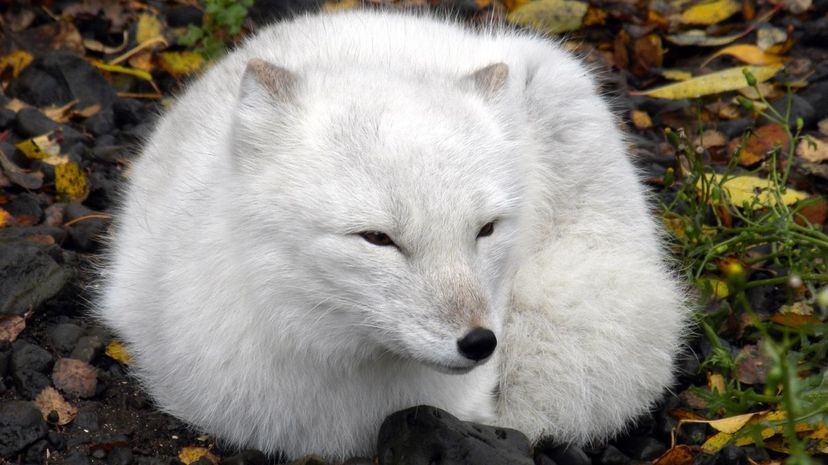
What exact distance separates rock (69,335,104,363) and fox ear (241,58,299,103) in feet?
4.35

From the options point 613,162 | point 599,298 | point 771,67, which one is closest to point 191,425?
point 599,298

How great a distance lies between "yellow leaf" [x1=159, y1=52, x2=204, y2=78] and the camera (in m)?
5.81

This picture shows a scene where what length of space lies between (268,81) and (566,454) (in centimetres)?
163

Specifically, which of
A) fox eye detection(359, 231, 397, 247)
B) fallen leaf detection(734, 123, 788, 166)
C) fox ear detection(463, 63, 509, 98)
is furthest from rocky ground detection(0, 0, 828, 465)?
fox ear detection(463, 63, 509, 98)

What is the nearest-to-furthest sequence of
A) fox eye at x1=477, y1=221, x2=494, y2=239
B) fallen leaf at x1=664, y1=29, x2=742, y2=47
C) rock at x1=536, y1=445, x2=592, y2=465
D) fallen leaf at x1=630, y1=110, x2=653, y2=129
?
1. fox eye at x1=477, y1=221, x2=494, y2=239
2. rock at x1=536, y1=445, x2=592, y2=465
3. fallen leaf at x1=630, y1=110, x2=653, y2=129
4. fallen leaf at x1=664, y1=29, x2=742, y2=47

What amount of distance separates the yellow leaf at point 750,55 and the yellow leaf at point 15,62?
12.1ft

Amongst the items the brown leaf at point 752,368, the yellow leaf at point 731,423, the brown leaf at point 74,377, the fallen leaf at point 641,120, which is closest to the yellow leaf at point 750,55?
the fallen leaf at point 641,120

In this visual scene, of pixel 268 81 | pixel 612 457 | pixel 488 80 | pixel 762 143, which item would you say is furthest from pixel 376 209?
pixel 762 143

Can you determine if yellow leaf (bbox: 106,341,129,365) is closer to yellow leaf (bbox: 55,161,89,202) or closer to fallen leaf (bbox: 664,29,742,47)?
yellow leaf (bbox: 55,161,89,202)

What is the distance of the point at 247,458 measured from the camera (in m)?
3.52

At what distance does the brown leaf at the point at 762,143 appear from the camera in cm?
521

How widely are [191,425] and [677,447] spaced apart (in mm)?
1673

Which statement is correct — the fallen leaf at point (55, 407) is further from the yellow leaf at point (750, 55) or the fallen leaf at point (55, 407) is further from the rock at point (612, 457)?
the yellow leaf at point (750, 55)

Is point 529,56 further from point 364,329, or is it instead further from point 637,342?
point 364,329
